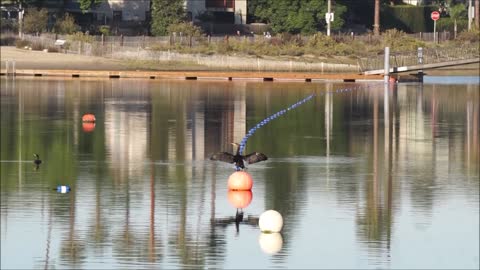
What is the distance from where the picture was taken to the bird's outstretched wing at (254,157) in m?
38.2

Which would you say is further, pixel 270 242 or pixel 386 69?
pixel 386 69

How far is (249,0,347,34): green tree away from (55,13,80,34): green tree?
46.0ft

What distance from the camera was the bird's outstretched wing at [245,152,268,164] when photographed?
125 ft

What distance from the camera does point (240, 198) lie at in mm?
31859

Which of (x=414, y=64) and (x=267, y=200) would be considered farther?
(x=414, y=64)

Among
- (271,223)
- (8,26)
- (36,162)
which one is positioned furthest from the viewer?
(8,26)

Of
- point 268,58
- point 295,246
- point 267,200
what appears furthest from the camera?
point 268,58

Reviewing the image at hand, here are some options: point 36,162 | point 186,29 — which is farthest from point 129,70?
point 36,162

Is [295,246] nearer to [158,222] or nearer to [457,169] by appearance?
[158,222]

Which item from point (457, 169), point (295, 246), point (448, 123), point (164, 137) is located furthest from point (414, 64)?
point (295, 246)

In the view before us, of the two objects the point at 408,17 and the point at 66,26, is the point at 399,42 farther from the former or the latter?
the point at 408,17

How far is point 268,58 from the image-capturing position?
86062 mm

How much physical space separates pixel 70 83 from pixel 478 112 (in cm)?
2563

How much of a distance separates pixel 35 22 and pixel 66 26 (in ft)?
6.56
